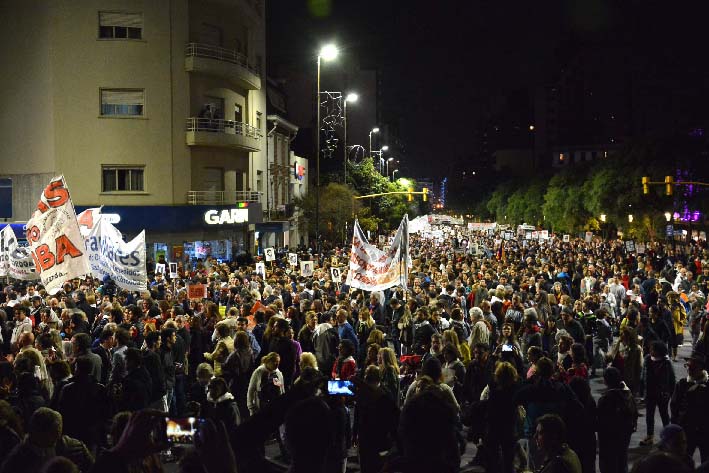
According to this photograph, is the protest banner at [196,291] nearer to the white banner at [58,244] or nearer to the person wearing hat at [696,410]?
the white banner at [58,244]

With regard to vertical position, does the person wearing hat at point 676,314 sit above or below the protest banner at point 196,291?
below

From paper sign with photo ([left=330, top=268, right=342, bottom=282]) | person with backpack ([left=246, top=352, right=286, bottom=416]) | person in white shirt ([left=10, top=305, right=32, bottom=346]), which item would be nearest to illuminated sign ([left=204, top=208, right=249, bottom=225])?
paper sign with photo ([left=330, top=268, right=342, bottom=282])

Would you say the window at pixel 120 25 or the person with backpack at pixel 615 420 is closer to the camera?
the person with backpack at pixel 615 420

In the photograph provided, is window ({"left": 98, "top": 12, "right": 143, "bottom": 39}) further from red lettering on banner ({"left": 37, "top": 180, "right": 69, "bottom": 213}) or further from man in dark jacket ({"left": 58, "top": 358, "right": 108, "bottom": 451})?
man in dark jacket ({"left": 58, "top": 358, "right": 108, "bottom": 451})

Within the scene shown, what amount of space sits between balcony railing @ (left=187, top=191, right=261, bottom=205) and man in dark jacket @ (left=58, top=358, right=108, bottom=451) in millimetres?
30705

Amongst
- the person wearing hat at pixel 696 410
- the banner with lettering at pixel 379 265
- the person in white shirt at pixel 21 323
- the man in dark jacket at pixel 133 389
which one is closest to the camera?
the person wearing hat at pixel 696 410

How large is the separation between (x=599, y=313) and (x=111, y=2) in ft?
93.2

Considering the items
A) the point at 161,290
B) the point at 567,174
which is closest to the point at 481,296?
the point at 161,290

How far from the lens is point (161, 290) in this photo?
19484mm

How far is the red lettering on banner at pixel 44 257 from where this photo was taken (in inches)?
579

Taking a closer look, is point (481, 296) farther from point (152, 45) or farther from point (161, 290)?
point (152, 45)

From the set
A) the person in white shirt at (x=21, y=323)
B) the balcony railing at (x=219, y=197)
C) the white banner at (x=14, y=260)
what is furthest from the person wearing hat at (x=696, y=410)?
the balcony railing at (x=219, y=197)

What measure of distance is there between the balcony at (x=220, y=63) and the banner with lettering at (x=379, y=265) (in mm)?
22320

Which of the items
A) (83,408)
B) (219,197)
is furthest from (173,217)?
(83,408)
